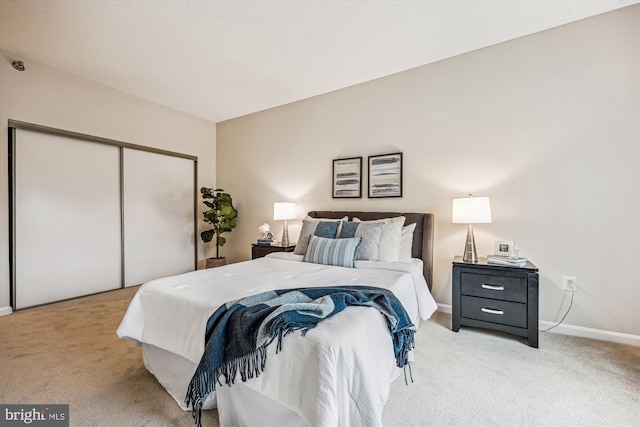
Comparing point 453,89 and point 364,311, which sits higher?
point 453,89

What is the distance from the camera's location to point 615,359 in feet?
6.63

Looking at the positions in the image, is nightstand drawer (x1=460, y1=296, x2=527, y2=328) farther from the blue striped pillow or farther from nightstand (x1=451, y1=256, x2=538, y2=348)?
the blue striped pillow

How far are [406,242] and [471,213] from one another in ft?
2.13

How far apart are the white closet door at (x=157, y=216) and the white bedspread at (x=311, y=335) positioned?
246 centimetres

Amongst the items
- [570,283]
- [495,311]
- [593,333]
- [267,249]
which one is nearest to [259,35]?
[267,249]

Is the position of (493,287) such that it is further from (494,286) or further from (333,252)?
(333,252)

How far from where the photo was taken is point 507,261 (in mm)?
2355

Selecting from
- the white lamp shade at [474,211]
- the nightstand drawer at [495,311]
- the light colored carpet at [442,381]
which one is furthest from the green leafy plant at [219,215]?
the nightstand drawer at [495,311]

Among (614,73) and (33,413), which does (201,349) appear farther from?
(614,73)

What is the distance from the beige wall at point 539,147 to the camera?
2289mm

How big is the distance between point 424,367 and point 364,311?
36.8 inches

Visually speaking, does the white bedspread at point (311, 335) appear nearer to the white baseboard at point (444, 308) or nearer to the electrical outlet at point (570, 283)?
the white baseboard at point (444, 308)

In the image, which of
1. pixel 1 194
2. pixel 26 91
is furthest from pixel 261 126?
pixel 1 194

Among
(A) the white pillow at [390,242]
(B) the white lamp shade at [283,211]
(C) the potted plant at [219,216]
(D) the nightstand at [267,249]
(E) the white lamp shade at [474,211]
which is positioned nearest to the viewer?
(E) the white lamp shade at [474,211]
